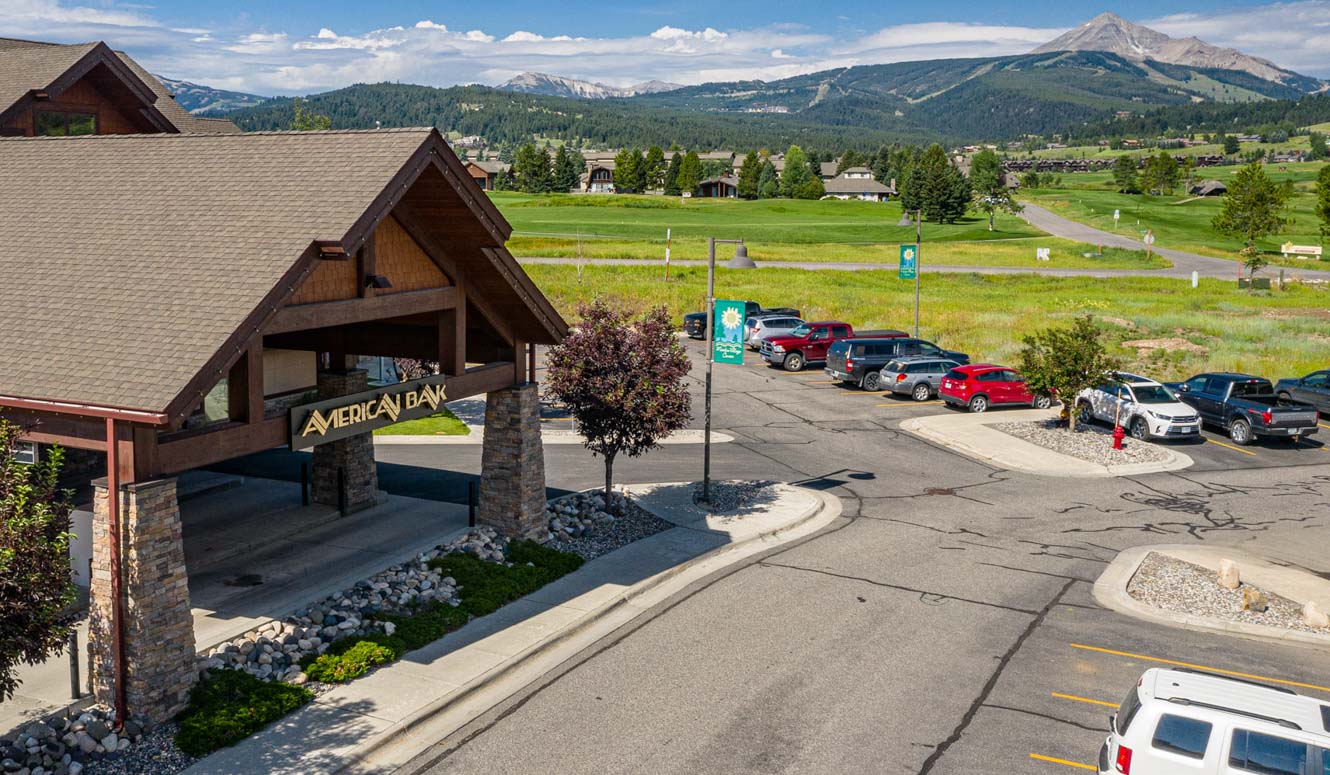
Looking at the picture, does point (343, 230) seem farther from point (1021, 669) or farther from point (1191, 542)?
point (1191, 542)

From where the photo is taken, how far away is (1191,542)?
76.2ft

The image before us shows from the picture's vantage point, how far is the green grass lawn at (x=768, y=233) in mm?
94625

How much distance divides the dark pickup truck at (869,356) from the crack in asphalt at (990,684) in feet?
72.5

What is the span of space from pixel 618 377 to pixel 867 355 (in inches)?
846

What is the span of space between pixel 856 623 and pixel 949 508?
8937 mm

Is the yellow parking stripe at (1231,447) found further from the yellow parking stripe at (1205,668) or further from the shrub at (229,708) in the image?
the shrub at (229,708)

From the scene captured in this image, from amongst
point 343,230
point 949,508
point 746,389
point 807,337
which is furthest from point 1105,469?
point 343,230

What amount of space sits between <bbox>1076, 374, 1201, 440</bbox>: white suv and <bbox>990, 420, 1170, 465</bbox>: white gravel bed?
0.59 meters

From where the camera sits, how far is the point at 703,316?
178 feet

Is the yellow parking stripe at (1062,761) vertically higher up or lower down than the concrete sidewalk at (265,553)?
lower down

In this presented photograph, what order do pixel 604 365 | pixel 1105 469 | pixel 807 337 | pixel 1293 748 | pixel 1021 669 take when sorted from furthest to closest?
pixel 807 337 → pixel 1105 469 → pixel 604 365 → pixel 1021 669 → pixel 1293 748

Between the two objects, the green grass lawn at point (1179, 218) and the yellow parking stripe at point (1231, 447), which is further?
the green grass lawn at point (1179, 218)

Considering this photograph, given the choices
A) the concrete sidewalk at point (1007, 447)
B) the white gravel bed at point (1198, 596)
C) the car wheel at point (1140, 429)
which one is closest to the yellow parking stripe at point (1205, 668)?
the white gravel bed at point (1198, 596)

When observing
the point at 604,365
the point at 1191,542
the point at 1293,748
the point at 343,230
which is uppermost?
the point at 343,230
